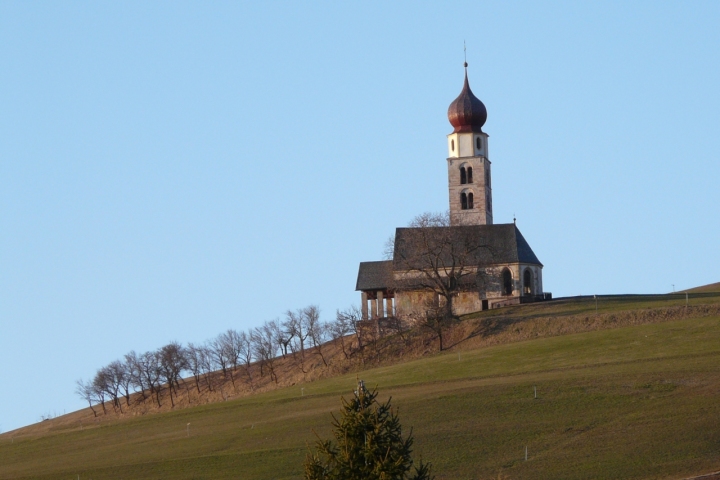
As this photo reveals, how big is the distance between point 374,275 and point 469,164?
41.4 feet

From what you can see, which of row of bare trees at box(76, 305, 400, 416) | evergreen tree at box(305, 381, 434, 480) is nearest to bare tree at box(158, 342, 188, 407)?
row of bare trees at box(76, 305, 400, 416)

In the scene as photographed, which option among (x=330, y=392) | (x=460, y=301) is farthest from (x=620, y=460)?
(x=460, y=301)

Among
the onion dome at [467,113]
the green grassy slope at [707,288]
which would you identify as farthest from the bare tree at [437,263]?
the green grassy slope at [707,288]

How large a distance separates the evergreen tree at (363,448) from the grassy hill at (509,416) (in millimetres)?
16911

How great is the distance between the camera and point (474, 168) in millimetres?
94062

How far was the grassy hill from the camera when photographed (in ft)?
134

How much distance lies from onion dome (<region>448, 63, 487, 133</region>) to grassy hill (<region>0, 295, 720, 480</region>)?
80.1ft

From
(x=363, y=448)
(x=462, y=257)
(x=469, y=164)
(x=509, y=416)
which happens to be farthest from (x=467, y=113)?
(x=363, y=448)

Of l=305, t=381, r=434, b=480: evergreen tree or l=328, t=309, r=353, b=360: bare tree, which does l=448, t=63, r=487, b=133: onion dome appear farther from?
l=305, t=381, r=434, b=480: evergreen tree

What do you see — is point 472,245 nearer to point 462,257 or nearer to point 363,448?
point 462,257

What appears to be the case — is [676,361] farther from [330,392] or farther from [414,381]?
[330,392]

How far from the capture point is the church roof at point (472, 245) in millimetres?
83812

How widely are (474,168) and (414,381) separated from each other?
115ft

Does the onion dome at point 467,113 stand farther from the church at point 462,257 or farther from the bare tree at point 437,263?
the bare tree at point 437,263
